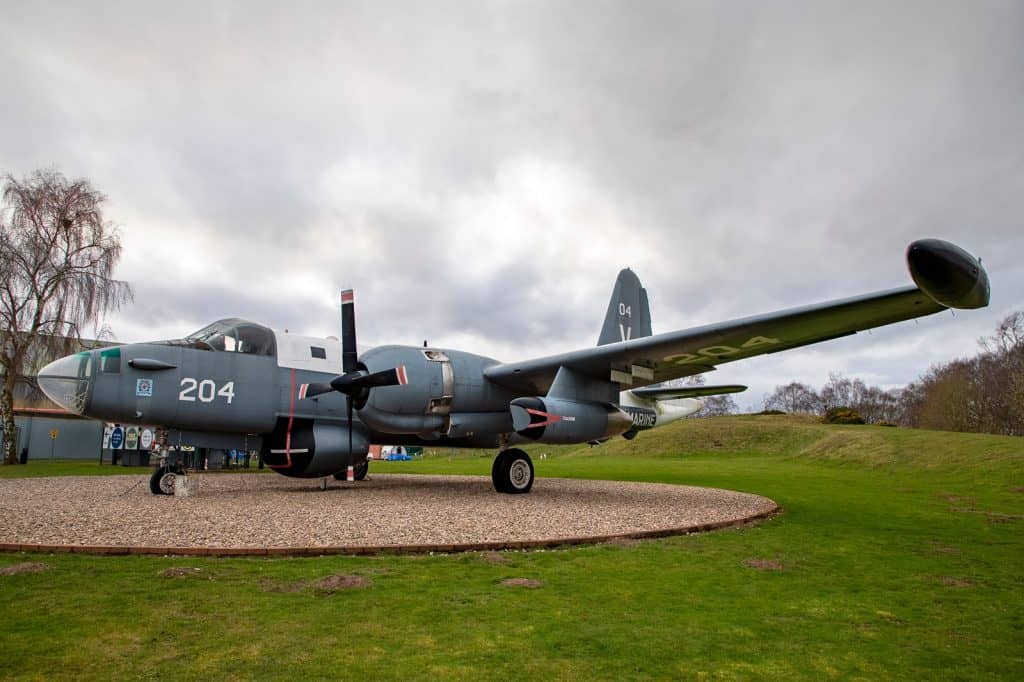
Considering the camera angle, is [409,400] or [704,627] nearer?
[704,627]

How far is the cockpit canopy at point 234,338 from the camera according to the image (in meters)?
13.4

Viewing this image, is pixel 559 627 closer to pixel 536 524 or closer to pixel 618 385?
pixel 536 524

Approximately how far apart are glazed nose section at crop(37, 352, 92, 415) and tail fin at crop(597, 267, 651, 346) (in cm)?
1336

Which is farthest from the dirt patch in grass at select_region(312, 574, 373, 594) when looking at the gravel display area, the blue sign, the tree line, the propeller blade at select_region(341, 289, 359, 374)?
the tree line

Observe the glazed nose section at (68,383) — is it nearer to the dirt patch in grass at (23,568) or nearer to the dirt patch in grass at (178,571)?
the dirt patch in grass at (23,568)

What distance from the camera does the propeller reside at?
42.7 ft

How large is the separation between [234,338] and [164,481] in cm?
344

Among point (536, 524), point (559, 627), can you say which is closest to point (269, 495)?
point (536, 524)

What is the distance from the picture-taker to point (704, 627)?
16.3ft

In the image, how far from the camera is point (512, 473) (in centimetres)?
1488

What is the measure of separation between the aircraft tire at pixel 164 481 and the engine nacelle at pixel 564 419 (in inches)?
301

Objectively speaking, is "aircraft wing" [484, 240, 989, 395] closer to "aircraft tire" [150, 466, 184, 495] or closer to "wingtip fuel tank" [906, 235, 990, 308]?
"wingtip fuel tank" [906, 235, 990, 308]

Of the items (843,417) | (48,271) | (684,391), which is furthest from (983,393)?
(48,271)

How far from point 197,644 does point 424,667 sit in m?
1.66
